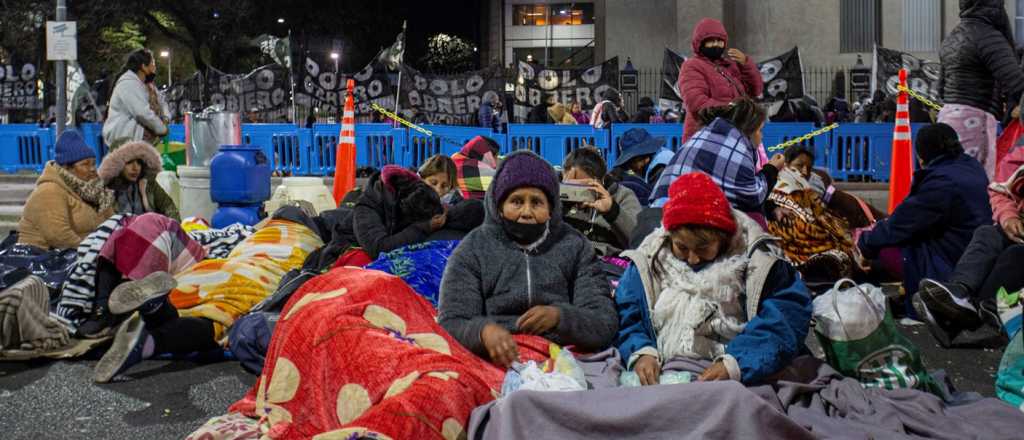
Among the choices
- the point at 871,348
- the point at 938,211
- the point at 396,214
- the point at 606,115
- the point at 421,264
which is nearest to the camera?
the point at 871,348

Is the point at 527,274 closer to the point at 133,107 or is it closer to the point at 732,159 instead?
the point at 732,159

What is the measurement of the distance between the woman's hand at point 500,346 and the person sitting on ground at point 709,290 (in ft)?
1.40

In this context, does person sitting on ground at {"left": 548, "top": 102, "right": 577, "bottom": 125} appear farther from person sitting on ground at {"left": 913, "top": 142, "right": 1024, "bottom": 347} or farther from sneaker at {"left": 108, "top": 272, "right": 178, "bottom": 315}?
sneaker at {"left": 108, "top": 272, "right": 178, "bottom": 315}

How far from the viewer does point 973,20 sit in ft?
27.8

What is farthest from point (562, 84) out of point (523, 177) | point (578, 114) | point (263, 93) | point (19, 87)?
point (523, 177)

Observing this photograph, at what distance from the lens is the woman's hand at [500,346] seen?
13.3ft

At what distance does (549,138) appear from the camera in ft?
56.9

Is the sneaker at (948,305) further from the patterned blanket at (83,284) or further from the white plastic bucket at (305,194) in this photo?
the white plastic bucket at (305,194)

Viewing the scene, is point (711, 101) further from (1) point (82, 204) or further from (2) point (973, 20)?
(1) point (82, 204)

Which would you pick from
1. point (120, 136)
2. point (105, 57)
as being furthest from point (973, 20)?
point (105, 57)

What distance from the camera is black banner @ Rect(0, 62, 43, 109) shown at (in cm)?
2362

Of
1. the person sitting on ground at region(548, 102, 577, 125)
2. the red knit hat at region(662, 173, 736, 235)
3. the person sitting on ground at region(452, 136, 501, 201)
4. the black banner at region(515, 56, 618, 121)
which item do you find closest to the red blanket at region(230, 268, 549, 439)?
the red knit hat at region(662, 173, 736, 235)

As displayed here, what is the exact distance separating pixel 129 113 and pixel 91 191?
368cm

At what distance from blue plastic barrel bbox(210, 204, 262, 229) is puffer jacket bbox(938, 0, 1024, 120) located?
5759 millimetres
